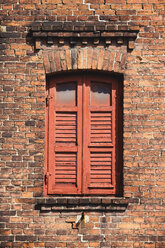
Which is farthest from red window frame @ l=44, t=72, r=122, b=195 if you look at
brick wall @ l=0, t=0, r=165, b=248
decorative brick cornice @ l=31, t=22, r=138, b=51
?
decorative brick cornice @ l=31, t=22, r=138, b=51

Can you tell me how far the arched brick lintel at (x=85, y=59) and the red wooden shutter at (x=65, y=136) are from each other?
241mm

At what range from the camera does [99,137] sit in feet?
14.8

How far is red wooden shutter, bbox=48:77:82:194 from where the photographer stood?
4.47 m

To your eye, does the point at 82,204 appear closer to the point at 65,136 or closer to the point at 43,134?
the point at 65,136

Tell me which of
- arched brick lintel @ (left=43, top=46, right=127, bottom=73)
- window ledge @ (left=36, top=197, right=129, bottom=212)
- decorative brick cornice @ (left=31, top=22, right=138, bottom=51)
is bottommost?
window ledge @ (left=36, top=197, right=129, bottom=212)

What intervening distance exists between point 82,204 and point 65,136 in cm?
105

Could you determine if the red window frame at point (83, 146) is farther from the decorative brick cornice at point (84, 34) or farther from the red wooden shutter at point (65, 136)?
the decorative brick cornice at point (84, 34)

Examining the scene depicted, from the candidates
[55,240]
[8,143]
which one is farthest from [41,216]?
[8,143]

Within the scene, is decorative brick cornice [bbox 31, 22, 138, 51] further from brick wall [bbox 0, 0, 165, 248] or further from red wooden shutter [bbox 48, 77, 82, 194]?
red wooden shutter [bbox 48, 77, 82, 194]

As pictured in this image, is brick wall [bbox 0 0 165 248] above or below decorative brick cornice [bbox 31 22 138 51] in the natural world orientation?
below

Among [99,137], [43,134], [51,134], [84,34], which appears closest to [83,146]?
[99,137]

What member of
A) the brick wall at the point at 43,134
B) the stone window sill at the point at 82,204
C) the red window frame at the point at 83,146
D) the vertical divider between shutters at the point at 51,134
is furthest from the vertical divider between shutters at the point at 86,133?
the vertical divider between shutters at the point at 51,134

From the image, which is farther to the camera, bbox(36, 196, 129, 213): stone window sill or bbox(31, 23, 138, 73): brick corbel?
bbox(31, 23, 138, 73): brick corbel

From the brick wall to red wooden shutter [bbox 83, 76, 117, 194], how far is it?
9.2 inches
